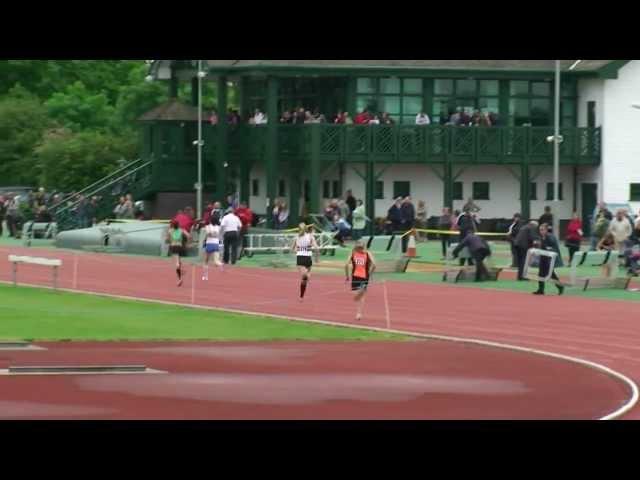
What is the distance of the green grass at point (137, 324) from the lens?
3406 centimetres

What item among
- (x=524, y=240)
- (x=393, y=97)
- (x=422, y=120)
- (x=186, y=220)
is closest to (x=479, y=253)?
(x=524, y=240)

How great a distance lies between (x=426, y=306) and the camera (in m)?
40.2

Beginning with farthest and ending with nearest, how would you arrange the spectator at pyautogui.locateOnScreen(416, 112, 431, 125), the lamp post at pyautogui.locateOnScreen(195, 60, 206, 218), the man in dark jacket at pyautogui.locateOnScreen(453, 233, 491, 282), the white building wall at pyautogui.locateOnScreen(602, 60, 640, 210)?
the white building wall at pyautogui.locateOnScreen(602, 60, 640, 210)
the spectator at pyautogui.locateOnScreen(416, 112, 431, 125)
the lamp post at pyautogui.locateOnScreen(195, 60, 206, 218)
the man in dark jacket at pyautogui.locateOnScreen(453, 233, 491, 282)

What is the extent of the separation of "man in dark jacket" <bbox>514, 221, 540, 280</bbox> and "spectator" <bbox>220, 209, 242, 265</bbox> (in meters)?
8.63

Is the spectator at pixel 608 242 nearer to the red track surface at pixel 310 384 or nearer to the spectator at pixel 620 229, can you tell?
the spectator at pixel 620 229

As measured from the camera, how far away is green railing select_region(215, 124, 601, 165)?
2594 inches

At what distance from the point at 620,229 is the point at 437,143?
17597 millimetres

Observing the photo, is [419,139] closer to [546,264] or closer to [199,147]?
[199,147]

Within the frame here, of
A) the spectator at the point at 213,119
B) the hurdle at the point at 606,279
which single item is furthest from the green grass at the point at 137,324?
the spectator at the point at 213,119

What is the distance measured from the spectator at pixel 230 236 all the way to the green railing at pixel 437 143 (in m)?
14.5

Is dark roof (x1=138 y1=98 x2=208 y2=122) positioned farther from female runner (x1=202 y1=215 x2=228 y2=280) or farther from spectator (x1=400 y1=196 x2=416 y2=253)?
female runner (x1=202 y1=215 x2=228 y2=280)

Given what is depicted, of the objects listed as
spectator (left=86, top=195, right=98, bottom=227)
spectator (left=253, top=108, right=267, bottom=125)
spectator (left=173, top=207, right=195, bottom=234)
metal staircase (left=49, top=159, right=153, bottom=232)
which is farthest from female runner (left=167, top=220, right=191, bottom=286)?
spectator (left=253, top=108, right=267, bottom=125)

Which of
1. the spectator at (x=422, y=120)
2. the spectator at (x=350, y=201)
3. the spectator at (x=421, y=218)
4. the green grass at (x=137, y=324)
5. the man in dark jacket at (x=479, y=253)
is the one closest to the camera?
the green grass at (x=137, y=324)
